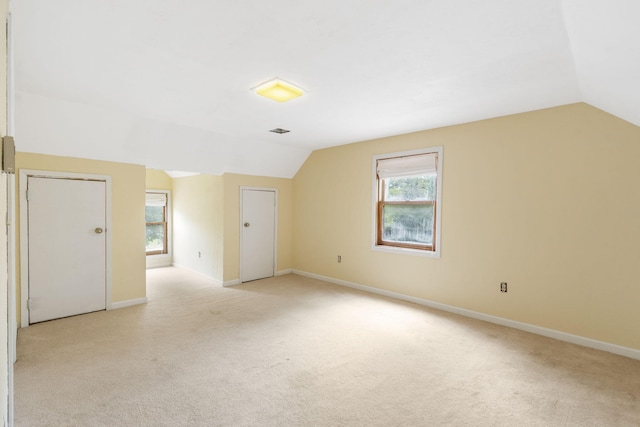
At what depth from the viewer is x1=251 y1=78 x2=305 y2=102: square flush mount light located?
2.62 m

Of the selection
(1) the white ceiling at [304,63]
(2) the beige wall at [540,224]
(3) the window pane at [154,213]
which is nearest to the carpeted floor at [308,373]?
(2) the beige wall at [540,224]

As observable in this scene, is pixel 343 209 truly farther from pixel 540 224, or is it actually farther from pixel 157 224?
A: pixel 157 224

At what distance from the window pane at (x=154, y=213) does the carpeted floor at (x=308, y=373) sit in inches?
123

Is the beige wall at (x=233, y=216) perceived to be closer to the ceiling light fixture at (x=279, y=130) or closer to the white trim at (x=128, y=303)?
the white trim at (x=128, y=303)

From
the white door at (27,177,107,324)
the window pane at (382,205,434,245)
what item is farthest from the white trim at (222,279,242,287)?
the window pane at (382,205,434,245)

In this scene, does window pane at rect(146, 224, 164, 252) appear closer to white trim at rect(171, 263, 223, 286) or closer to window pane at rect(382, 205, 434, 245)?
white trim at rect(171, 263, 223, 286)

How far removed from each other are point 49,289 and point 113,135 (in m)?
1.90

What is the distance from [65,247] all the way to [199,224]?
2.28m

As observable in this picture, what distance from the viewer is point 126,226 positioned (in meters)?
4.12

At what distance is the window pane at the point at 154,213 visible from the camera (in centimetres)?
661

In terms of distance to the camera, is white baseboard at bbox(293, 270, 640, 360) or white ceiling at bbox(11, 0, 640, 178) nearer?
white ceiling at bbox(11, 0, 640, 178)

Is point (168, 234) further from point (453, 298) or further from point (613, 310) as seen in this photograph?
point (613, 310)

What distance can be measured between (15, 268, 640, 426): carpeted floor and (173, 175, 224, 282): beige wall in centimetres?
163

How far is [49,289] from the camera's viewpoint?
11.7 feet
